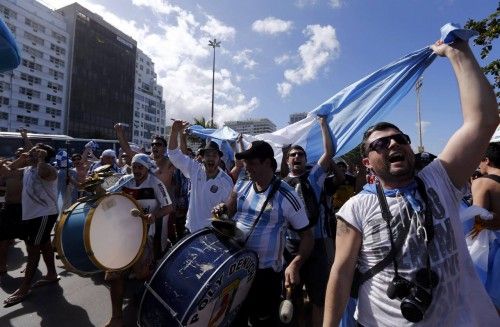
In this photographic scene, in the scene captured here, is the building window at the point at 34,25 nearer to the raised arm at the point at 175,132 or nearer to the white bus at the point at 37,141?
the white bus at the point at 37,141

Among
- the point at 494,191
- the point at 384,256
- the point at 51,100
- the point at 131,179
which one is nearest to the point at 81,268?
the point at 131,179

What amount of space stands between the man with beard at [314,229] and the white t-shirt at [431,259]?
1537 mm

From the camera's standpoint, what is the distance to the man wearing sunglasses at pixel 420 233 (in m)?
1.61

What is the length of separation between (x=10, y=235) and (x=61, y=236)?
2.64 metres

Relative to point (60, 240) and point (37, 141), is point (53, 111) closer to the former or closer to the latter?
point (37, 141)

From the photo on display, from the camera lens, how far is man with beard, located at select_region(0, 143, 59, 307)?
4910mm

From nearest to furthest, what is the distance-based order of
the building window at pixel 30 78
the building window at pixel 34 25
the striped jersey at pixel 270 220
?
the striped jersey at pixel 270 220 → the building window at pixel 30 78 → the building window at pixel 34 25

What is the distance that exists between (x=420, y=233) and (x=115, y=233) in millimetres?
2899

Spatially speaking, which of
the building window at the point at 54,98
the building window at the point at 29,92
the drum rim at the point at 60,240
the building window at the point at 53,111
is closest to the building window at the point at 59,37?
the building window at the point at 54,98

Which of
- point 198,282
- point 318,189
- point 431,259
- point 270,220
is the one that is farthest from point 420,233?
point 318,189

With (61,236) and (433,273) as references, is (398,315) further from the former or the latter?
(61,236)

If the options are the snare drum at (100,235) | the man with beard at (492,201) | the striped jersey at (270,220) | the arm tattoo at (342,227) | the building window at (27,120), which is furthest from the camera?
the building window at (27,120)

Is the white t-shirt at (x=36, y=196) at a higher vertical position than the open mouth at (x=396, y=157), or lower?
lower

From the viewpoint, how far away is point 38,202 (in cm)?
506
